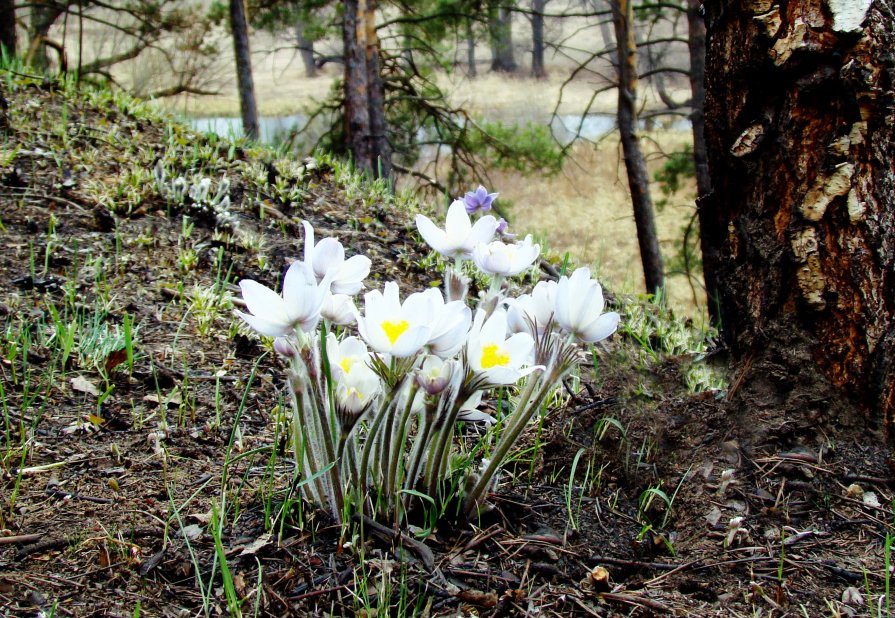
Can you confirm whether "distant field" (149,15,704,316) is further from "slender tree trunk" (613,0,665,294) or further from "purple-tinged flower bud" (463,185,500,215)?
"purple-tinged flower bud" (463,185,500,215)

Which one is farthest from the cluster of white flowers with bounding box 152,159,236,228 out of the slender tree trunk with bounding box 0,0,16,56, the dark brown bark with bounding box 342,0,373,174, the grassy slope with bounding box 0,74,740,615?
the slender tree trunk with bounding box 0,0,16,56

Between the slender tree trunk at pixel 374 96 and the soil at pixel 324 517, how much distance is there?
5.91 metres

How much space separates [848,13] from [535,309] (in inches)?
48.4

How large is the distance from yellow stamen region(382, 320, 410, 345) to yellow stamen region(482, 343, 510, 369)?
0.19 meters

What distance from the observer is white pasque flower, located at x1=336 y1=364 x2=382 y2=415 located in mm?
1581

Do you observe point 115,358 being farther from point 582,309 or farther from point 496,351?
point 582,309

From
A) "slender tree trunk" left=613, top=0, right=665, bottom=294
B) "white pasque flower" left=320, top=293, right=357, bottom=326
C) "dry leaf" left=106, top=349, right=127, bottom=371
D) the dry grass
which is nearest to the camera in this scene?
"white pasque flower" left=320, top=293, right=357, bottom=326

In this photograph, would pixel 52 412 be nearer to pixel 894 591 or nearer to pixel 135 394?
pixel 135 394

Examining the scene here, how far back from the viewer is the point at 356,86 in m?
8.16

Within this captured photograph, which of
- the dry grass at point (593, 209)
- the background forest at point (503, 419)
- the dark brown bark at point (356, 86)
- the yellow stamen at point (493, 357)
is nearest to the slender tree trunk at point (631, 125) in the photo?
the dark brown bark at point (356, 86)

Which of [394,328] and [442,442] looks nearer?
[394,328]

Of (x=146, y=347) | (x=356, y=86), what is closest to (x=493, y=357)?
(x=146, y=347)

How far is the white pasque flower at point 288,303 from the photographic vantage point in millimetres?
1427

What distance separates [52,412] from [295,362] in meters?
1.23
